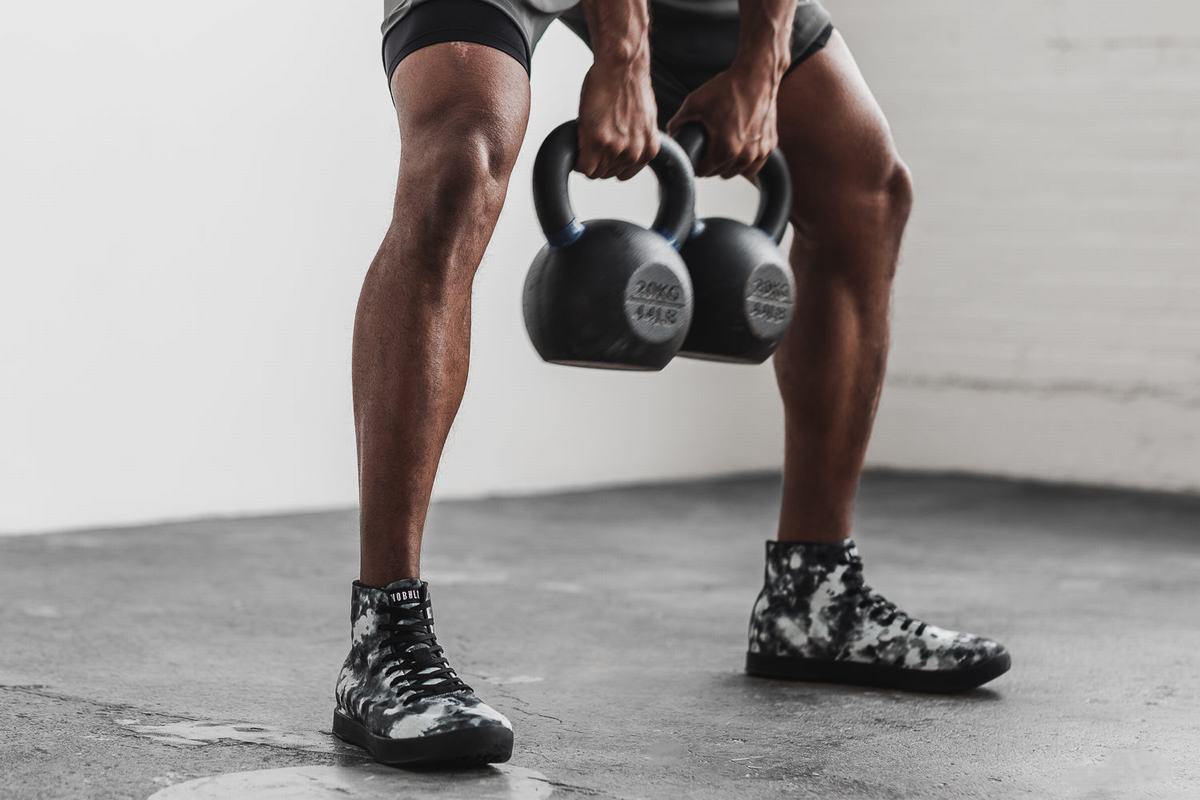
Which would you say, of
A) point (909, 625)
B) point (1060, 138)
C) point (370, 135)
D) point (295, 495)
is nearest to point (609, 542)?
point (295, 495)

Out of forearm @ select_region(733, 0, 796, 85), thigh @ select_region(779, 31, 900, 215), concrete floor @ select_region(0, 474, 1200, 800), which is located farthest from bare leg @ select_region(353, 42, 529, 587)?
thigh @ select_region(779, 31, 900, 215)

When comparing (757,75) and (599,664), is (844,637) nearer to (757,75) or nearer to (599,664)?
(599,664)

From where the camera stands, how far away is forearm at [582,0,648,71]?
1.63 m

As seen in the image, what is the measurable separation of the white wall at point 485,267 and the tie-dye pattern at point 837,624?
1949 millimetres

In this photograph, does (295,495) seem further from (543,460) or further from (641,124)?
(641,124)

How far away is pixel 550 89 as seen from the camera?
418cm

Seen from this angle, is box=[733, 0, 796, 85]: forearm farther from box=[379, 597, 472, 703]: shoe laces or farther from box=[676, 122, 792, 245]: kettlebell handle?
box=[379, 597, 472, 703]: shoe laces

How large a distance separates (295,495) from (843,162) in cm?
221

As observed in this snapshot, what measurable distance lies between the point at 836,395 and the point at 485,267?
86.3 inches

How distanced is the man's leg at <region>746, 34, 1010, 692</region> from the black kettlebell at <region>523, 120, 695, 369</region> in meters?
0.29

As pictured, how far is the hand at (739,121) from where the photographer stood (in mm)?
1741

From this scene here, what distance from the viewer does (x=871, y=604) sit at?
1.88 m

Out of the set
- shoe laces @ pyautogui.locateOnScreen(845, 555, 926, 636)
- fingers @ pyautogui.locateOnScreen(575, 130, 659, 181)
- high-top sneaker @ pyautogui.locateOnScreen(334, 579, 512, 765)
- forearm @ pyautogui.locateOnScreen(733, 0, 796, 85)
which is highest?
forearm @ pyautogui.locateOnScreen(733, 0, 796, 85)

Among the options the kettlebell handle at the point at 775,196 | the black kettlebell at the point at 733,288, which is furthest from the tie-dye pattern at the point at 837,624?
the kettlebell handle at the point at 775,196
